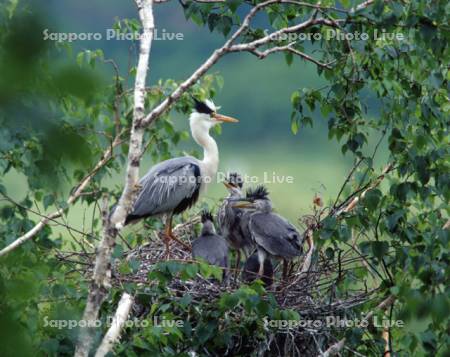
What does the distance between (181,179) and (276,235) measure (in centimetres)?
155

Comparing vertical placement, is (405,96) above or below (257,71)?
below

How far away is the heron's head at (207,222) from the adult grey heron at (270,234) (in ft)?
1.06

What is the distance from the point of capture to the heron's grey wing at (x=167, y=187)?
7332mm

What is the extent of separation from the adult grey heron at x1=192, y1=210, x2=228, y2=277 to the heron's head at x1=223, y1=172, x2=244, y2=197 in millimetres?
910

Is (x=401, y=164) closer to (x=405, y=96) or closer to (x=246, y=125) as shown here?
(x=405, y=96)

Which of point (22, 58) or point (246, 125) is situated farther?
point (246, 125)

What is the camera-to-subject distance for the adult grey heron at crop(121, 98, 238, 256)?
7344mm

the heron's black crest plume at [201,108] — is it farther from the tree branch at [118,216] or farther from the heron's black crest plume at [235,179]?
the tree branch at [118,216]

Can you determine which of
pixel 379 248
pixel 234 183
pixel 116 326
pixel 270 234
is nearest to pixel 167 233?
pixel 234 183

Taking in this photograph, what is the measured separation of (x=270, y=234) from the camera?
251 inches

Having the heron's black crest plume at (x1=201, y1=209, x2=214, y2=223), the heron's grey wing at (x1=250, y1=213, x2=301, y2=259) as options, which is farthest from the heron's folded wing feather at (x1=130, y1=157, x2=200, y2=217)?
the heron's grey wing at (x1=250, y1=213, x2=301, y2=259)

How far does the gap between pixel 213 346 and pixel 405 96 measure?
2076 millimetres

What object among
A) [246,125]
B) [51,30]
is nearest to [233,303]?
[51,30]

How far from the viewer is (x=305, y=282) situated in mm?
6094
